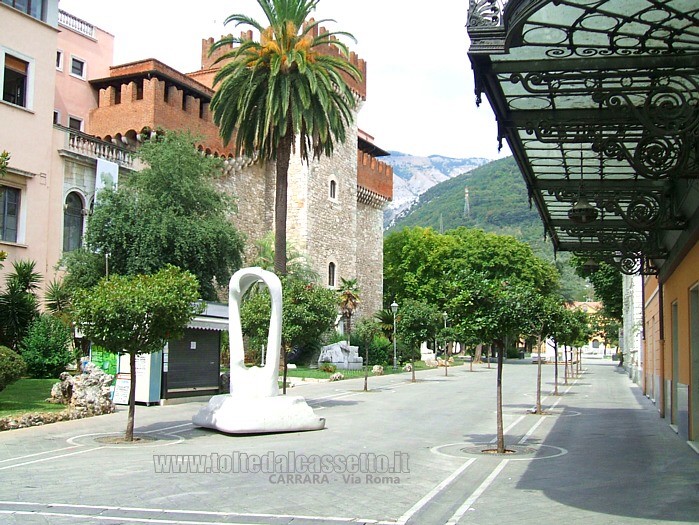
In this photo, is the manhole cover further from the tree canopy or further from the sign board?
the tree canopy

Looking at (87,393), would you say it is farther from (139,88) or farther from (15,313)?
(139,88)

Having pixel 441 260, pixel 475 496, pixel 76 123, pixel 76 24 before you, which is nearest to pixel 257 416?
pixel 475 496

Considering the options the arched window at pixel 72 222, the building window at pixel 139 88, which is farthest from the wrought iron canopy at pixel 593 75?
the building window at pixel 139 88

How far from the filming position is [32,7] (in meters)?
30.5

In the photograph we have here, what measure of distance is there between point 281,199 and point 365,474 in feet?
53.2

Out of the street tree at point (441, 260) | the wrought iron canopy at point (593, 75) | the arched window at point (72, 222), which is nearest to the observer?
the wrought iron canopy at point (593, 75)

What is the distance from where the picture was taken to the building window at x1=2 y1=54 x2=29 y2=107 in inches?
1153

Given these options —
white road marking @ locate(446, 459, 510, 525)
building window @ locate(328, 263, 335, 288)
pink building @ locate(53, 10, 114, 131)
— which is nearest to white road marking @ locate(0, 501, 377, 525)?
white road marking @ locate(446, 459, 510, 525)

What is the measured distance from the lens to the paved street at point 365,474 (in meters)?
8.27

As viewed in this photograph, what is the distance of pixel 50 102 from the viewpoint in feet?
101

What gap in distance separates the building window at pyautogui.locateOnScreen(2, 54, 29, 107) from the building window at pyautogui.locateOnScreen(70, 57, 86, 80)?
335 inches

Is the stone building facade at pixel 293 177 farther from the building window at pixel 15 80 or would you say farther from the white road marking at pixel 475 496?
the white road marking at pixel 475 496

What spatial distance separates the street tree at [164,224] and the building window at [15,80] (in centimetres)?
482

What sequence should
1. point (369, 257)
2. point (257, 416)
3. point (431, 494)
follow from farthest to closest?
1. point (369, 257)
2. point (257, 416)
3. point (431, 494)
